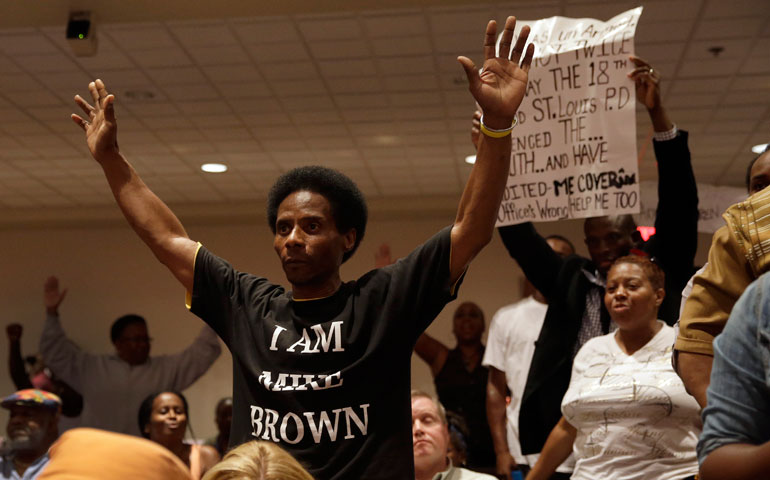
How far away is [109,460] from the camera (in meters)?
1.03

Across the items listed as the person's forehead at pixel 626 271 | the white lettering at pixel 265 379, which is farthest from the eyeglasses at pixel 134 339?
the white lettering at pixel 265 379

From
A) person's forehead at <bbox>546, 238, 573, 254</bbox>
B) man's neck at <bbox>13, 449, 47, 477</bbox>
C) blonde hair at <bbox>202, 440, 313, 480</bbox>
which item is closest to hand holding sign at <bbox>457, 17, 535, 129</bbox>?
blonde hair at <bbox>202, 440, 313, 480</bbox>

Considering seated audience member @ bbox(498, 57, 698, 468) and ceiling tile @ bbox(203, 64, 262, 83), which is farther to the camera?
ceiling tile @ bbox(203, 64, 262, 83)

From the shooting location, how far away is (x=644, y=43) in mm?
5945

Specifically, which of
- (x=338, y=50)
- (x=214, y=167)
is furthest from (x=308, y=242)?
(x=214, y=167)

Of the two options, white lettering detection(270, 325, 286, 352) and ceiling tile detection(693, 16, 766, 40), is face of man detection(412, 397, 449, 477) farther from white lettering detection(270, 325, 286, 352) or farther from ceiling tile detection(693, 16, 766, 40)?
ceiling tile detection(693, 16, 766, 40)

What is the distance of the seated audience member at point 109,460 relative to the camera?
1.02 metres

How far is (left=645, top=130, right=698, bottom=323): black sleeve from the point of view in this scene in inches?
117

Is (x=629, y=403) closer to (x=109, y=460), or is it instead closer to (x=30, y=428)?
(x=109, y=460)

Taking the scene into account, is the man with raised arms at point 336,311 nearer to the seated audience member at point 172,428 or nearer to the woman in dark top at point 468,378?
the woman in dark top at point 468,378

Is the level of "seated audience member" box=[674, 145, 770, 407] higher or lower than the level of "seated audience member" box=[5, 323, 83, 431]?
lower

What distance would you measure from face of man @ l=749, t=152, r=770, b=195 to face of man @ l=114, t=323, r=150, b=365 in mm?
6009

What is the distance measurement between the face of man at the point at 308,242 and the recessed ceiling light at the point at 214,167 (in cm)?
681

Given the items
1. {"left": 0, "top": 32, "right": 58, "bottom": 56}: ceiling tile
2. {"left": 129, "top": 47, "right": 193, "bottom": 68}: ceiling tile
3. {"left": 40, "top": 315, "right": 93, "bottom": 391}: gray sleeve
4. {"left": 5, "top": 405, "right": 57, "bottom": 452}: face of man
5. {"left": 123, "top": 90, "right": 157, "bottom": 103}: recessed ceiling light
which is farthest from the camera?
{"left": 40, "top": 315, "right": 93, "bottom": 391}: gray sleeve
